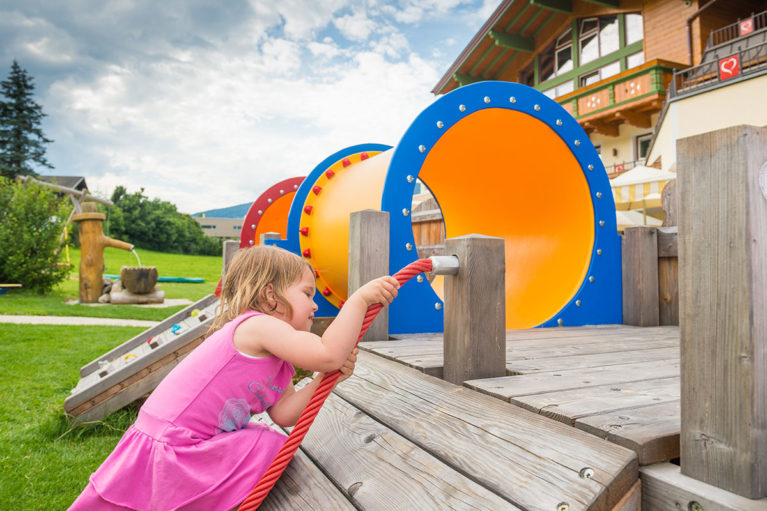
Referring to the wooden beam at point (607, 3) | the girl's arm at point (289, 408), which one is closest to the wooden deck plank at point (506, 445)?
the girl's arm at point (289, 408)

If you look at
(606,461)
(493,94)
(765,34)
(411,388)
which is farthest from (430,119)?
(765,34)

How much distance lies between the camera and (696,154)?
976 millimetres

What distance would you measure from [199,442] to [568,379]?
1.14 m

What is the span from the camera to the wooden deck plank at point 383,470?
42.4 inches

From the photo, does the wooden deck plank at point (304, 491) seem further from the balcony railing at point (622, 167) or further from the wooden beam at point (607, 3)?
the wooden beam at point (607, 3)

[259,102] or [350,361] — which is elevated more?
[259,102]

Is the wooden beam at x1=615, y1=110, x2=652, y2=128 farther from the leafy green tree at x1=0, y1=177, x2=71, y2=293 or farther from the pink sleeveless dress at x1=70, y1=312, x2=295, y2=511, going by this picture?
the pink sleeveless dress at x1=70, y1=312, x2=295, y2=511

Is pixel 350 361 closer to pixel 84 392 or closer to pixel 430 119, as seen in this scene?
pixel 430 119

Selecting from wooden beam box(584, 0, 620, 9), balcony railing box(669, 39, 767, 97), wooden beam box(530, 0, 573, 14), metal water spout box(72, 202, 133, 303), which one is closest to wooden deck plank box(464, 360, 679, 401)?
metal water spout box(72, 202, 133, 303)

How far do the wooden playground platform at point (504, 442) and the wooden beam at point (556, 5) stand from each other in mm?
17019

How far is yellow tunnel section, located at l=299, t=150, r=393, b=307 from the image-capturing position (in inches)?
125

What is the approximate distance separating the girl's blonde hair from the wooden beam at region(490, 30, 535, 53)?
60.1 ft

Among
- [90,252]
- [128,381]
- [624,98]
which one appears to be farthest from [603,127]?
[128,381]

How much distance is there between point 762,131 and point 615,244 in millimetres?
2520
